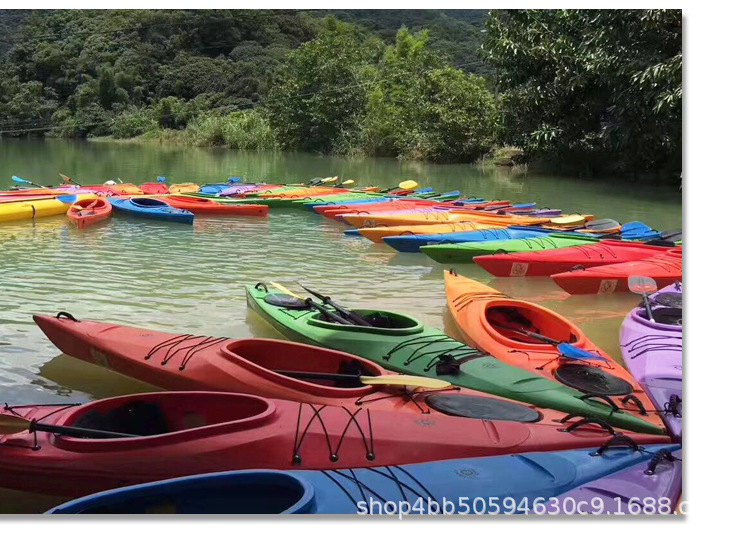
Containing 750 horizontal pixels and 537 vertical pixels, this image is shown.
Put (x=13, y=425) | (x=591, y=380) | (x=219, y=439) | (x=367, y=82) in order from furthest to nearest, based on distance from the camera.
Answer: (x=367, y=82) → (x=591, y=380) → (x=13, y=425) → (x=219, y=439)

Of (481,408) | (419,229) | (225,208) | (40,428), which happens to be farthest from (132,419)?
(225,208)

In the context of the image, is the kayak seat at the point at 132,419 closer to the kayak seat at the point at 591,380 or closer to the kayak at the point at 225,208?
the kayak seat at the point at 591,380

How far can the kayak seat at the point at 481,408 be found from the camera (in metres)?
2.97

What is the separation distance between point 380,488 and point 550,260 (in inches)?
161

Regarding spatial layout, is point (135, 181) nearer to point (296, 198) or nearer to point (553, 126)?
point (296, 198)

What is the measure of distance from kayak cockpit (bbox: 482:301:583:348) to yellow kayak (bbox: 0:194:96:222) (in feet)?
21.8

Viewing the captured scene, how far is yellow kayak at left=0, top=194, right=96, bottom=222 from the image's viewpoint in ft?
28.8

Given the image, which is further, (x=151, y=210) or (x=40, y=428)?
(x=151, y=210)

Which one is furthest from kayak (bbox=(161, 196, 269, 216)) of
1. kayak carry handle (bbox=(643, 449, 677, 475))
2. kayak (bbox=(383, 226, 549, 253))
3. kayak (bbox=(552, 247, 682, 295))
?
kayak carry handle (bbox=(643, 449, 677, 475))

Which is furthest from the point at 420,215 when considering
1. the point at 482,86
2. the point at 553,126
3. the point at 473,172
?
the point at 482,86

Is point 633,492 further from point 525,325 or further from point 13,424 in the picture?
point 13,424

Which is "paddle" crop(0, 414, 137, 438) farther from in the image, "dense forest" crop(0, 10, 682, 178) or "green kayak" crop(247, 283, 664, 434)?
"dense forest" crop(0, 10, 682, 178)

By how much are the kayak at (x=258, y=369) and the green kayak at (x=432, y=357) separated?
6.5 inches

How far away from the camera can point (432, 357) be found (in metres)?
3.70
